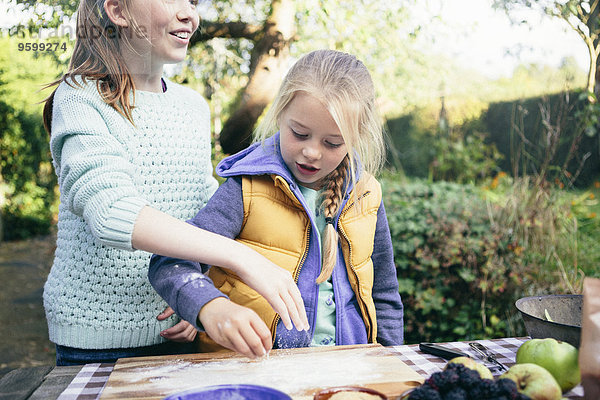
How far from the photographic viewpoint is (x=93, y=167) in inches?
48.8

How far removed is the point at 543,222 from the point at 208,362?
3340 millimetres

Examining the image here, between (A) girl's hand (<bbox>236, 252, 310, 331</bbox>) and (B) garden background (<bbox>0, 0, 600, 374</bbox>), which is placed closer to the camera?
(A) girl's hand (<bbox>236, 252, 310, 331</bbox>)

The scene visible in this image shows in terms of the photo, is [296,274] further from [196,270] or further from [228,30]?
[228,30]

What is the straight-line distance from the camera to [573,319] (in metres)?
1.48

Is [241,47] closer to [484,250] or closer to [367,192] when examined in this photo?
[484,250]

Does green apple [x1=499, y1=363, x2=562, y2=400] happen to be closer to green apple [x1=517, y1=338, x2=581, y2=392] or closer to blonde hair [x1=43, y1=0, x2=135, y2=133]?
green apple [x1=517, y1=338, x2=581, y2=392]

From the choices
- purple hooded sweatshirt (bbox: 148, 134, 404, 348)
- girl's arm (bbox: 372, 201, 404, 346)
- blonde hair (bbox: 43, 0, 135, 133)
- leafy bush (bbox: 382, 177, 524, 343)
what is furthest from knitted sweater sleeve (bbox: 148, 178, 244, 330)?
leafy bush (bbox: 382, 177, 524, 343)

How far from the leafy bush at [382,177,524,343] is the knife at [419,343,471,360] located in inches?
82.0

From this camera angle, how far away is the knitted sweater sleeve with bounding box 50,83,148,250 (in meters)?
1.17

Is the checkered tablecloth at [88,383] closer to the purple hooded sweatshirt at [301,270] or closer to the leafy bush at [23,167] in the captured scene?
the purple hooded sweatshirt at [301,270]

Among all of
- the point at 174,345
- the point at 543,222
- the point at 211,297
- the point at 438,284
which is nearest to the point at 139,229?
the point at 211,297

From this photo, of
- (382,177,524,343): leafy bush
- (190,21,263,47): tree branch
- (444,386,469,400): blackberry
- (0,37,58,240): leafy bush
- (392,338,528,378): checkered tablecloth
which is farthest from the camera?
(0,37,58,240): leafy bush

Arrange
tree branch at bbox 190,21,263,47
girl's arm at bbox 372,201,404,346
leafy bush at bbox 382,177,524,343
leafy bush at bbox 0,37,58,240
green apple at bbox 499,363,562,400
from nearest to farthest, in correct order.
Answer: green apple at bbox 499,363,562,400 → girl's arm at bbox 372,201,404,346 → leafy bush at bbox 382,177,524,343 → tree branch at bbox 190,21,263,47 → leafy bush at bbox 0,37,58,240

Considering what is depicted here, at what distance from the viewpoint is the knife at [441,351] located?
1.39 metres
